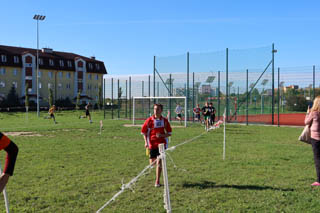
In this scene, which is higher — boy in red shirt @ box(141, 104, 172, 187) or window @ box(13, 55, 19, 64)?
window @ box(13, 55, 19, 64)

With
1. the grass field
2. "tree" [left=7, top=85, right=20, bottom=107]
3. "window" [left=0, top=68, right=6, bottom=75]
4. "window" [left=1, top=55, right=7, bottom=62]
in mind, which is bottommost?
the grass field

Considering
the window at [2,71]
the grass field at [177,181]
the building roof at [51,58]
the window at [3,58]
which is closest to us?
the grass field at [177,181]

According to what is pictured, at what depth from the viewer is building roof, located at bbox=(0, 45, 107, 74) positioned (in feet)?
195

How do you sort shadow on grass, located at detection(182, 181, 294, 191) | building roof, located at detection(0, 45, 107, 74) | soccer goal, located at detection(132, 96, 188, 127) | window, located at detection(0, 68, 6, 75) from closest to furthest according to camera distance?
shadow on grass, located at detection(182, 181, 294, 191), soccer goal, located at detection(132, 96, 188, 127), window, located at detection(0, 68, 6, 75), building roof, located at detection(0, 45, 107, 74)

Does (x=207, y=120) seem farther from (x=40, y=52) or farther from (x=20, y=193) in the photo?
(x=40, y=52)

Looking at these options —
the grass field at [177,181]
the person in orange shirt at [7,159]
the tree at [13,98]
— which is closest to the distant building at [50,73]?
the tree at [13,98]

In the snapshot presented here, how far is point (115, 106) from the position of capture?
34.8 m

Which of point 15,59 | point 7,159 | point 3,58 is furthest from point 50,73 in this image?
point 7,159

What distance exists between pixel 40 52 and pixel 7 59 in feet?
27.2

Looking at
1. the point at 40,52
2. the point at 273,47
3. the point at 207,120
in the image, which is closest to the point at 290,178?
the point at 207,120

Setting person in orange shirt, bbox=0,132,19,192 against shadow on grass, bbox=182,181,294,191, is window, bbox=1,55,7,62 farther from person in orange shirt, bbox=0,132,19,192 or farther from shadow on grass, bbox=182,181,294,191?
person in orange shirt, bbox=0,132,19,192

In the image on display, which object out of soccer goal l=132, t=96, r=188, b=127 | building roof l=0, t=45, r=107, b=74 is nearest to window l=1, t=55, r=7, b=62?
building roof l=0, t=45, r=107, b=74

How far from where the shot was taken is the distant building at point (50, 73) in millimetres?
59781

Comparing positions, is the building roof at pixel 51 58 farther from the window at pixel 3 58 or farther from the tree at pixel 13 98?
the tree at pixel 13 98
